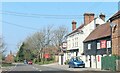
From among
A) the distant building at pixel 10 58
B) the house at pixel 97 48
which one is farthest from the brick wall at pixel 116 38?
the distant building at pixel 10 58

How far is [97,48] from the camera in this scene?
54.3m

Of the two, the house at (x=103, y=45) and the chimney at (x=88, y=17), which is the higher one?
the chimney at (x=88, y=17)

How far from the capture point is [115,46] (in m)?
45.2

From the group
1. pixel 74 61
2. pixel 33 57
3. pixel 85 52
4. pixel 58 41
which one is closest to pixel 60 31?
pixel 58 41

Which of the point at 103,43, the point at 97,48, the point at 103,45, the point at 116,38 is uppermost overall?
the point at 116,38

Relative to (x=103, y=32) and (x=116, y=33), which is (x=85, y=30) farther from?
(x=116, y=33)

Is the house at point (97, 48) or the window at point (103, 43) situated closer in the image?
the house at point (97, 48)

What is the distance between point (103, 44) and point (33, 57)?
9082 cm

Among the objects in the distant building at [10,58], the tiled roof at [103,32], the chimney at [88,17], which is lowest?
the distant building at [10,58]

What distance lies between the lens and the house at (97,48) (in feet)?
163

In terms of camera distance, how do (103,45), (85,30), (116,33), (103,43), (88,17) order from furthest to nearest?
1. (88,17)
2. (85,30)
3. (103,45)
4. (103,43)
5. (116,33)

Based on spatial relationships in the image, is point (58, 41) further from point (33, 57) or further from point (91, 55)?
point (91, 55)

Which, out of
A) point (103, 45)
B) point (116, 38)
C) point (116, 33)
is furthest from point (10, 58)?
point (116, 38)

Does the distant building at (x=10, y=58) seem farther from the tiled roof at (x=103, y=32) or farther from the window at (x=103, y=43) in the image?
the window at (x=103, y=43)
